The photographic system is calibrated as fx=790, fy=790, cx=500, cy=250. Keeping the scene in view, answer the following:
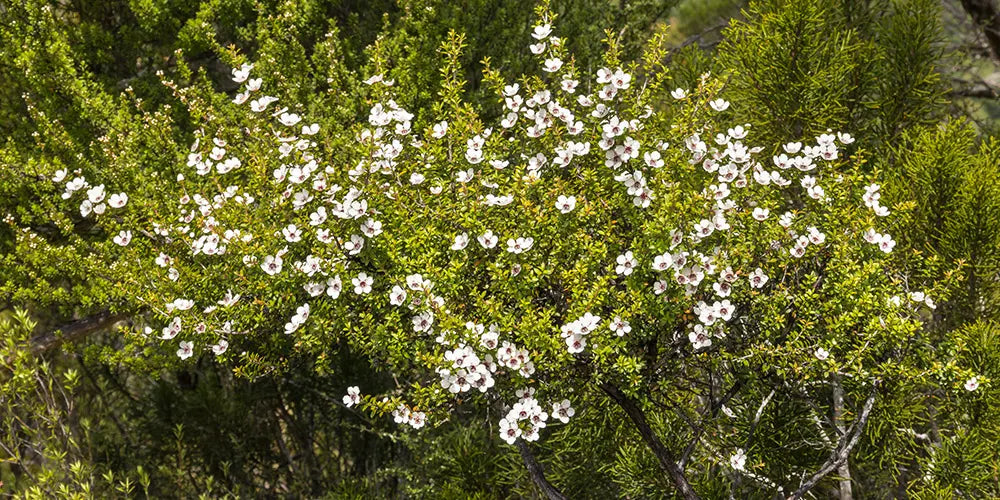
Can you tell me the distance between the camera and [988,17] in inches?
319

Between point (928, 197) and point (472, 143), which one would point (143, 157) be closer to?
point (472, 143)

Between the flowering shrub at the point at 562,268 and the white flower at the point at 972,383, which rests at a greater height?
the flowering shrub at the point at 562,268

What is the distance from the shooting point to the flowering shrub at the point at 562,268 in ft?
12.2

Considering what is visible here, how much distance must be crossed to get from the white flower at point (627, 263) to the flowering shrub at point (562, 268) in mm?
19

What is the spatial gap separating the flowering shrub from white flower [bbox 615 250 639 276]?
0.06ft

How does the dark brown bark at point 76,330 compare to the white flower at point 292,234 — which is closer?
the white flower at point 292,234

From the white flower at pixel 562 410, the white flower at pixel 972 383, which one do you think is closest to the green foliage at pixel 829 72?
the white flower at pixel 972 383

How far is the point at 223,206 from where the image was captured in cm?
461

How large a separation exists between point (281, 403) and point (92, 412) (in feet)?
8.69

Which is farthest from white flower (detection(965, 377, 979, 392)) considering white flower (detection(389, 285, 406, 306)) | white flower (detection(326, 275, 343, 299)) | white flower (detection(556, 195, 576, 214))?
white flower (detection(326, 275, 343, 299))

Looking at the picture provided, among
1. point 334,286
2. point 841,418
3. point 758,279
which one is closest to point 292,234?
point 334,286

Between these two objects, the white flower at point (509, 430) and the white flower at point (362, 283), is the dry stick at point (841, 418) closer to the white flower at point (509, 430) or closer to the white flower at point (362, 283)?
the white flower at point (509, 430)

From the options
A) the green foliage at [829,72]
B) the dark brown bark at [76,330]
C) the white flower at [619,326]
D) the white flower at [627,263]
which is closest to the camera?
the white flower at [619,326]

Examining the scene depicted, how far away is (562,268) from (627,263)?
33 cm
